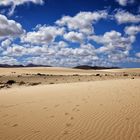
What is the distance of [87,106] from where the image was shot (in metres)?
11.4

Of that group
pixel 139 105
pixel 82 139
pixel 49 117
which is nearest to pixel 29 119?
pixel 49 117

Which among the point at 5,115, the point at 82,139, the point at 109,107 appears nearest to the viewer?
the point at 82,139

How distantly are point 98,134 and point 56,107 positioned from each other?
4450mm

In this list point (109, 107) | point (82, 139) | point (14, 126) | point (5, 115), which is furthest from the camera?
point (109, 107)

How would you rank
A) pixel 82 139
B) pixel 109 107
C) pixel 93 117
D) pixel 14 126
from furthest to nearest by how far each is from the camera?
pixel 109 107, pixel 93 117, pixel 14 126, pixel 82 139

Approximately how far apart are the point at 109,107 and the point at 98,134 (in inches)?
149

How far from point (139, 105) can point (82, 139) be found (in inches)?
201

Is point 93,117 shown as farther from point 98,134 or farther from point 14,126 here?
point 14,126

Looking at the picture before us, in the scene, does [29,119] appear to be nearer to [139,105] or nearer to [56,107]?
[56,107]

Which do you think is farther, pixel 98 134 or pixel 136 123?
pixel 136 123

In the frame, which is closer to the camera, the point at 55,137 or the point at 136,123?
the point at 55,137

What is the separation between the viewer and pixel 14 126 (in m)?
8.44

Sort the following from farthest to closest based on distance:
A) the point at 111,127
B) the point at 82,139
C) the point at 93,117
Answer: the point at 93,117
the point at 111,127
the point at 82,139

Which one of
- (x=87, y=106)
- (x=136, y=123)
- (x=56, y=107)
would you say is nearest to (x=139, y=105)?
(x=87, y=106)
